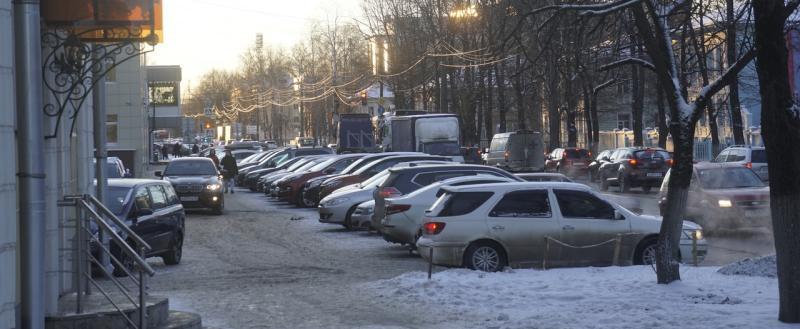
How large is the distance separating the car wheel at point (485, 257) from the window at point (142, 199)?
525 cm

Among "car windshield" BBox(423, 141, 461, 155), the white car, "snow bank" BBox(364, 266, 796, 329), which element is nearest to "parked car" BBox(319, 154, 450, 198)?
the white car

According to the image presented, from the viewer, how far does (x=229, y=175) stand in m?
41.8

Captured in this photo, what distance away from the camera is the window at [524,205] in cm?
1608

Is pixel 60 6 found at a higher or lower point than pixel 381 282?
higher

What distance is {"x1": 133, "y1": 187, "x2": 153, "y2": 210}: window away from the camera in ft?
55.8

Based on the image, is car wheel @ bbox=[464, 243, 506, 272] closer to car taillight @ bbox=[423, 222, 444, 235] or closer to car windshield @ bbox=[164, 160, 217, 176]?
car taillight @ bbox=[423, 222, 444, 235]

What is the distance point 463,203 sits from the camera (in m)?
16.1

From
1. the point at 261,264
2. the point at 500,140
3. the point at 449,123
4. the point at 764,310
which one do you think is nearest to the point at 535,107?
the point at 500,140

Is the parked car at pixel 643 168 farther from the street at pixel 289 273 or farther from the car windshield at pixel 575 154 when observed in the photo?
the street at pixel 289 273

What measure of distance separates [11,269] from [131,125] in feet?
169

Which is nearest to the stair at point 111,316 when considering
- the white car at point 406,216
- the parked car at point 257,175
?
the white car at point 406,216

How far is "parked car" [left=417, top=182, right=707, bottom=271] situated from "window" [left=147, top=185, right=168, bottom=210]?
4.54 metres

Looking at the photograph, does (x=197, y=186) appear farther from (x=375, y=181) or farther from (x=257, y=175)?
(x=257, y=175)

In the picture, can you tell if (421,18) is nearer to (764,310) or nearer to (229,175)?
(229,175)
